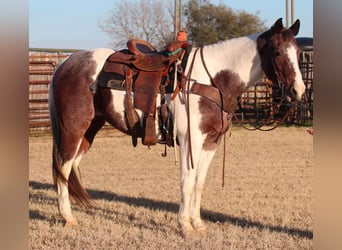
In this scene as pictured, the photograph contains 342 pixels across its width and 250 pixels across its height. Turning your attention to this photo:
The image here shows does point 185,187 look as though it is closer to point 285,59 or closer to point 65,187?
point 65,187

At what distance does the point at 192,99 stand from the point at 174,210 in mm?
1496

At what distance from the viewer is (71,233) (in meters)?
3.93

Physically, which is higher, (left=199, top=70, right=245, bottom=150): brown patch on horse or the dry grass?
(left=199, top=70, right=245, bottom=150): brown patch on horse

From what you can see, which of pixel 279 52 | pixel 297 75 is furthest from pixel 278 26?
pixel 297 75

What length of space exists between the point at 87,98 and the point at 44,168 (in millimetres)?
3999

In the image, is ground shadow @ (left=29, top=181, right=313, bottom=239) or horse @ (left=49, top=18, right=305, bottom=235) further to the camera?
ground shadow @ (left=29, top=181, right=313, bottom=239)

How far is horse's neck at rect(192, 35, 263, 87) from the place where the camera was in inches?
153

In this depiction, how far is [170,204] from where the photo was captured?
5.11 meters

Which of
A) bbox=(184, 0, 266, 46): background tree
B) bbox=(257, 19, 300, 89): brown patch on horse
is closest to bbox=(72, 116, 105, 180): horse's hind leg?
bbox=(257, 19, 300, 89): brown patch on horse

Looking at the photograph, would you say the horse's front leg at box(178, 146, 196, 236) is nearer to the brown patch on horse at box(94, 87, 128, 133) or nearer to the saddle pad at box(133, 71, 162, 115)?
the saddle pad at box(133, 71, 162, 115)

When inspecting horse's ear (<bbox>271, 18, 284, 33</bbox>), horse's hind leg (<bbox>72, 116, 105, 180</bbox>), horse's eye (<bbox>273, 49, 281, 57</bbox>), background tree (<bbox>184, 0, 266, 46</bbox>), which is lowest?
horse's hind leg (<bbox>72, 116, 105, 180</bbox>)

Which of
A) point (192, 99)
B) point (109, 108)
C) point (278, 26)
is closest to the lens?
point (278, 26)

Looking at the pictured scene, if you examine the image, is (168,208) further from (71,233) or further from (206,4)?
(206,4)
